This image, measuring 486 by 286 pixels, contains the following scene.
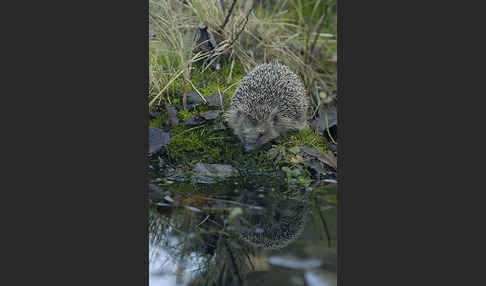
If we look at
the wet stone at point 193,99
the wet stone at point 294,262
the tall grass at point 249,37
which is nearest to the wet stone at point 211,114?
the wet stone at point 193,99

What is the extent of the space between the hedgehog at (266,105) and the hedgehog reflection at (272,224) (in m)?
0.88

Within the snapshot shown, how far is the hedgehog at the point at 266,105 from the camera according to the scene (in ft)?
12.9

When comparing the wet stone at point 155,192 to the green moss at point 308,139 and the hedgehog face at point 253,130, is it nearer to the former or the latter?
the hedgehog face at point 253,130

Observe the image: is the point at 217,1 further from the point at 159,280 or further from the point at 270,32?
the point at 159,280

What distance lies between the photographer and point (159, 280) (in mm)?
2656

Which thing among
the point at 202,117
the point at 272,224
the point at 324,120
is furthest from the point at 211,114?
the point at 272,224

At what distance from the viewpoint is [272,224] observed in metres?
2.94

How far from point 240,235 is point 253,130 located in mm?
1376

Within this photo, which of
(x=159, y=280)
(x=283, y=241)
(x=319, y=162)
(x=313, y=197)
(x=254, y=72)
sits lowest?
(x=159, y=280)

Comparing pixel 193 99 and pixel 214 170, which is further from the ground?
pixel 193 99

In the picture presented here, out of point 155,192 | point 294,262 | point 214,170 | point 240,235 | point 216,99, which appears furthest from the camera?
point 216,99

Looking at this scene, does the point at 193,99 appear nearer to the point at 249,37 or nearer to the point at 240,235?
the point at 249,37

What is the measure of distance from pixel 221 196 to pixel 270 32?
256 cm

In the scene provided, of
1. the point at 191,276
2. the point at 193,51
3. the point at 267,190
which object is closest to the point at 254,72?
the point at 193,51
